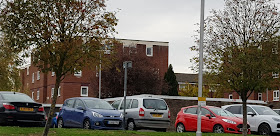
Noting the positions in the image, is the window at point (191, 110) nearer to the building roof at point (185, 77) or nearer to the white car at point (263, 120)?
the white car at point (263, 120)

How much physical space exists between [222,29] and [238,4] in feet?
4.00

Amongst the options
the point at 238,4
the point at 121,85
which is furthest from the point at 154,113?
the point at 121,85

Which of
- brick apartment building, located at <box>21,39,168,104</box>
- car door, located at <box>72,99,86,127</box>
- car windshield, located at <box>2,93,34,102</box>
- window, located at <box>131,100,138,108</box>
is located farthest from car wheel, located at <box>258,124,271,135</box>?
brick apartment building, located at <box>21,39,168,104</box>

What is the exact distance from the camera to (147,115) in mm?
22984

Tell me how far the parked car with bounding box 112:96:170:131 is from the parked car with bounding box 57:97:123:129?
144 cm

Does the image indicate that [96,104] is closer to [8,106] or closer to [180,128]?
[8,106]

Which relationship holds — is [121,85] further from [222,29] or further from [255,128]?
[222,29]

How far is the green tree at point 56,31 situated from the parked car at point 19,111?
15.4 feet

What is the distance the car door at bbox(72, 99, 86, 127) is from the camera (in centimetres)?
2155

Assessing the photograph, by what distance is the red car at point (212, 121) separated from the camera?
75.4 feet

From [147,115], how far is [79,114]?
3.30 meters

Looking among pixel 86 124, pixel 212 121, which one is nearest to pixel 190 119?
pixel 212 121

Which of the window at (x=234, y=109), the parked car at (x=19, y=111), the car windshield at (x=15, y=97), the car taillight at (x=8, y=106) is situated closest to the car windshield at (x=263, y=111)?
the window at (x=234, y=109)

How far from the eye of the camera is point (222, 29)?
63.7 ft
